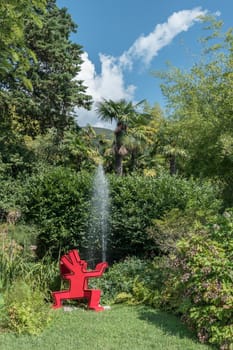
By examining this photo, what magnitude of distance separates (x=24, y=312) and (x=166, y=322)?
1607 millimetres

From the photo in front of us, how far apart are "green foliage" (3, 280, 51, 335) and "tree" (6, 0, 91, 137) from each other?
10.6m

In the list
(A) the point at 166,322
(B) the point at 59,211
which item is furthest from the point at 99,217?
(A) the point at 166,322

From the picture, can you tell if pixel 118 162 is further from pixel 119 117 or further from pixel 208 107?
pixel 208 107

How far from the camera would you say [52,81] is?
14344 mm

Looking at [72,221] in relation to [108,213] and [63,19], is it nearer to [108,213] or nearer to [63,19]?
[108,213]

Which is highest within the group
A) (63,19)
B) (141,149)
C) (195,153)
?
(63,19)

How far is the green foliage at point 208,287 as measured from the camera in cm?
348

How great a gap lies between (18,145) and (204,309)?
1084 cm

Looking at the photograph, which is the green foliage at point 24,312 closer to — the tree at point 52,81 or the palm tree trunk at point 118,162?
the tree at point 52,81

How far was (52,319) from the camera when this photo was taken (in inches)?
164

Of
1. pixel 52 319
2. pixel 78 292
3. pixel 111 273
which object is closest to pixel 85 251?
pixel 111 273

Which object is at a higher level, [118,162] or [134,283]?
[118,162]

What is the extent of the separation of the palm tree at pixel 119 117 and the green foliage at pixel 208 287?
12213mm

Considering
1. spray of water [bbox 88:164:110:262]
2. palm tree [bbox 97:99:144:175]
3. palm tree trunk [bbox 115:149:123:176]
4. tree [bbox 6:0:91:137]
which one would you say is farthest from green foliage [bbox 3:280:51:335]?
palm tree trunk [bbox 115:149:123:176]
